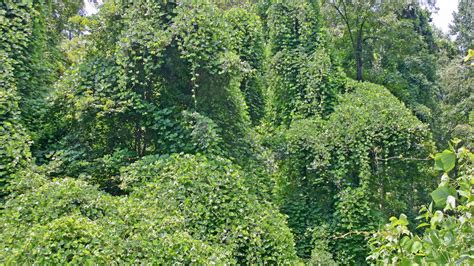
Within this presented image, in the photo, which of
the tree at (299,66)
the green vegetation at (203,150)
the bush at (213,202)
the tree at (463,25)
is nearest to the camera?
the green vegetation at (203,150)

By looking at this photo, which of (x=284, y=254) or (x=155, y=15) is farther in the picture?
(x=155, y=15)

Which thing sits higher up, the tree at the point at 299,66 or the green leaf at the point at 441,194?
the tree at the point at 299,66

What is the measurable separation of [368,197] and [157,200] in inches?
146

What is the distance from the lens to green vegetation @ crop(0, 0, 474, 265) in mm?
3580

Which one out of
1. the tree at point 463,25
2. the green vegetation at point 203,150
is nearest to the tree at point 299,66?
the green vegetation at point 203,150

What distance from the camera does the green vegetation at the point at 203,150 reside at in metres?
3.58

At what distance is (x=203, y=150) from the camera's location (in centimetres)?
520

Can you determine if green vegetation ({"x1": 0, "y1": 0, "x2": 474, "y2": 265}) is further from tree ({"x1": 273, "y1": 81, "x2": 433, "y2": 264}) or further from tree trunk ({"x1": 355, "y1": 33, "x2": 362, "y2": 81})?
tree trunk ({"x1": 355, "y1": 33, "x2": 362, "y2": 81})

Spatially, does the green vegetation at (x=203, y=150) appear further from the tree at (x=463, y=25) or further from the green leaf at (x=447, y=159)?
the tree at (x=463, y=25)

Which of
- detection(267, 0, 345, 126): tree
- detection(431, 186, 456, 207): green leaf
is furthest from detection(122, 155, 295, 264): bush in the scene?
detection(267, 0, 345, 126): tree

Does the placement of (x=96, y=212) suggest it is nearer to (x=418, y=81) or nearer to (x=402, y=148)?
(x=402, y=148)

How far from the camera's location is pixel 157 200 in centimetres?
451

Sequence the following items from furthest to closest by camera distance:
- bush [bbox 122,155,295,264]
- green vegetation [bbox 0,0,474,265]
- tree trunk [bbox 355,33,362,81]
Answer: tree trunk [bbox 355,33,362,81]
bush [bbox 122,155,295,264]
green vegetation [bbox 0,0,474,265]

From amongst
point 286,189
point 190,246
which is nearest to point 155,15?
point 190,246
